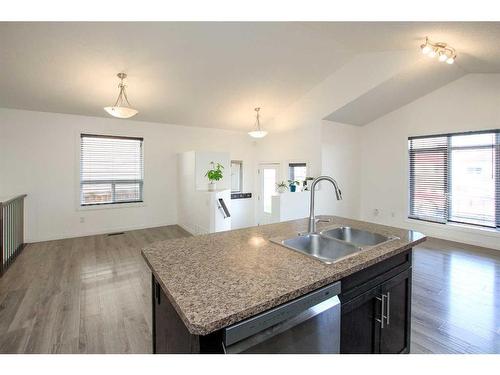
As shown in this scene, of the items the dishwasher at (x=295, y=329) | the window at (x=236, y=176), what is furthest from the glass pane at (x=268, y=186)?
the dishwasher at (x=295, y=329)

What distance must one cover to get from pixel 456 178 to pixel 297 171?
3.09 meters

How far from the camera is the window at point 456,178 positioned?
4371 millimetres

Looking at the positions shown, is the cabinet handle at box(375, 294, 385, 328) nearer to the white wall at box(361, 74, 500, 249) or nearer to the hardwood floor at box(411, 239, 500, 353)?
the hardwood floor at box(411, 239, 500, 353)

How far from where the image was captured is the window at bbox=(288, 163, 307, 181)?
5867 millimetres

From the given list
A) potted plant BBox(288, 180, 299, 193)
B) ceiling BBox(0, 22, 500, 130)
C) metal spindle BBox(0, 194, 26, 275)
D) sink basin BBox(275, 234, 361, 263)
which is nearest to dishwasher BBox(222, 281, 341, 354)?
sink basin BBox(275, 234, 361, 263)

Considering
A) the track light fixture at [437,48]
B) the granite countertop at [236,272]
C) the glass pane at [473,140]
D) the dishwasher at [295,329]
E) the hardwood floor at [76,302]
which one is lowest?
the hardwood floor at [76,302]

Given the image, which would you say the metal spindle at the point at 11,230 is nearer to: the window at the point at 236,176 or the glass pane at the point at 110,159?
the glass pane at the point at 110,159

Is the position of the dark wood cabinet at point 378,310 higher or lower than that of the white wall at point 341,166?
lower

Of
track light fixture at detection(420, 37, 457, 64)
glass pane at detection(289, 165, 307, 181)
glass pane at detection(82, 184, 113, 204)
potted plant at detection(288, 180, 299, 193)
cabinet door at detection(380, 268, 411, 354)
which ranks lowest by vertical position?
cabinet door at detection(380, 268, 411, 354)

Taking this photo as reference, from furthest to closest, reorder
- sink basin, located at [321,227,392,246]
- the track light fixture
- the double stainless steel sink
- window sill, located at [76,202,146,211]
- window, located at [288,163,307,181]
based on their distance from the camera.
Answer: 1. window, located at [288,163,307,181]
2. window sill, located at [76,202,146,211]
3. the track light fixture
4. sink basin, located at [321,227,392,246]
5. the double stainless steel sink

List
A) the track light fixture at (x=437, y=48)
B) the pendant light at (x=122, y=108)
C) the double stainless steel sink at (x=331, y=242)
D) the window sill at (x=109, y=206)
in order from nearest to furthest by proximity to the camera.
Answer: the double stainless steel sink at (x=331, y=242) → the track light fixture at (x=437, y=48) → the pendant light at (x=122, y=108) → the window sill at (x=109, y=206)

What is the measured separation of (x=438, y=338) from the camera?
2.06m

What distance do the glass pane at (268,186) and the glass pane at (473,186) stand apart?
3796mm

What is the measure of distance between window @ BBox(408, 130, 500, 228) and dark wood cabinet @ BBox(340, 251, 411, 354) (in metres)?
4.08
